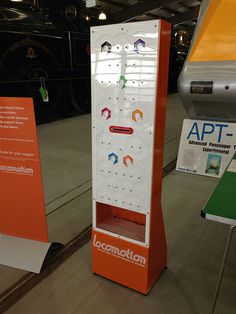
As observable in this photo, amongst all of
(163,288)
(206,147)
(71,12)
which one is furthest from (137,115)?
(71,12)

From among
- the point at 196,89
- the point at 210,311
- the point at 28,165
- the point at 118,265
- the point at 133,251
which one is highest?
the point at 196,89

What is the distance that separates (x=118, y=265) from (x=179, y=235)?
27.2 inches

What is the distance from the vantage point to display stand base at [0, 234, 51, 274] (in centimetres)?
181

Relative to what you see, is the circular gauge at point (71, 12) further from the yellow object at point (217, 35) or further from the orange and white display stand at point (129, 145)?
the orange and white display stand at point (129, 145)

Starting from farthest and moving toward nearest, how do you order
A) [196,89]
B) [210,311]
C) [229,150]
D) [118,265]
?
[229,150]
[196,89]
[118,265]
[210,311]

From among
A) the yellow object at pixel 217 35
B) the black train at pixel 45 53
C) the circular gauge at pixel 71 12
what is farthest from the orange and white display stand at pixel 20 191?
the circular gauge at pixel 71 12

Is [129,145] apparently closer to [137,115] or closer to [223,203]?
[137,115]

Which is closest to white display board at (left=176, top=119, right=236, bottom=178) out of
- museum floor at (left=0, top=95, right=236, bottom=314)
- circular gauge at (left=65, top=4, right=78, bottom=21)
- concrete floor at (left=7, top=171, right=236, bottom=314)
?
museum floor at (left=0, top=95, right=236, bottom=314)

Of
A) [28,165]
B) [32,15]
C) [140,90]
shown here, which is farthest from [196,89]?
[32,15]

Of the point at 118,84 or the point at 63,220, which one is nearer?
the point at 118,84

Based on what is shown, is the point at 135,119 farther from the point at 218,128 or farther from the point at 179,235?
the point at 218,128

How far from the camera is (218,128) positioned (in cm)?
299

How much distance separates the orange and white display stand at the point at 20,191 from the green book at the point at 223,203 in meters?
1.03

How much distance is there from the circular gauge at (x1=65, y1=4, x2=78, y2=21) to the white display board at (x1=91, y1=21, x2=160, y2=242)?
546 cm
